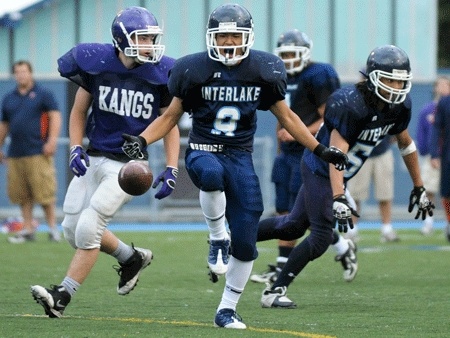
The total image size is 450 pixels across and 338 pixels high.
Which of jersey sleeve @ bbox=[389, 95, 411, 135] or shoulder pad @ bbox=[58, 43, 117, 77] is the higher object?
shoulder pad @ bbox=[58, 43, 117, 77]

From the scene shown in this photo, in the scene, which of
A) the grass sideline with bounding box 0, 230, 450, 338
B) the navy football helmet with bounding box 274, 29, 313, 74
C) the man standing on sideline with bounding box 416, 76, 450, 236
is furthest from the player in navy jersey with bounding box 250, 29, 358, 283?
the man standing on sideline with bounding box 416, 76, 450, 236

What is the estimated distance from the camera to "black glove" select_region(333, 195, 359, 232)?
22.5 ft

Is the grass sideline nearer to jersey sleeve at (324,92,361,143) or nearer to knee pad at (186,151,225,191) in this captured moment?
knee pad at (186,151,225,191)

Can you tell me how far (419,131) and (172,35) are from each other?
7121 millimetres

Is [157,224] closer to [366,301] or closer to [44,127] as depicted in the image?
[44,127]

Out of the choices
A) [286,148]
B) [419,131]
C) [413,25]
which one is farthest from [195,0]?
[286,148]

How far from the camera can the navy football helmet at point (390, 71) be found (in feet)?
23.4

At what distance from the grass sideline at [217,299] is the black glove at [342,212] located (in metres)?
0.49

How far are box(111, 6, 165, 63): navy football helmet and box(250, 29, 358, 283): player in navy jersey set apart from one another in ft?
6.78

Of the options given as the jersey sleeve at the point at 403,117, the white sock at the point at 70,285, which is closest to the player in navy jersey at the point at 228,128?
the white sock at the point at 70,285

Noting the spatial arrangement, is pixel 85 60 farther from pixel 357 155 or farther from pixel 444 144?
pixel 444 144

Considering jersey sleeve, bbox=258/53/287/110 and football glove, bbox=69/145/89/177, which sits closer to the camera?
jersey sleeve, bbox=258/53/287/110

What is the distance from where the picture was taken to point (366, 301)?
303 inches

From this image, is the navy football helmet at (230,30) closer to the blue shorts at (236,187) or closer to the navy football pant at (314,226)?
the blue shorts at (236,187)
